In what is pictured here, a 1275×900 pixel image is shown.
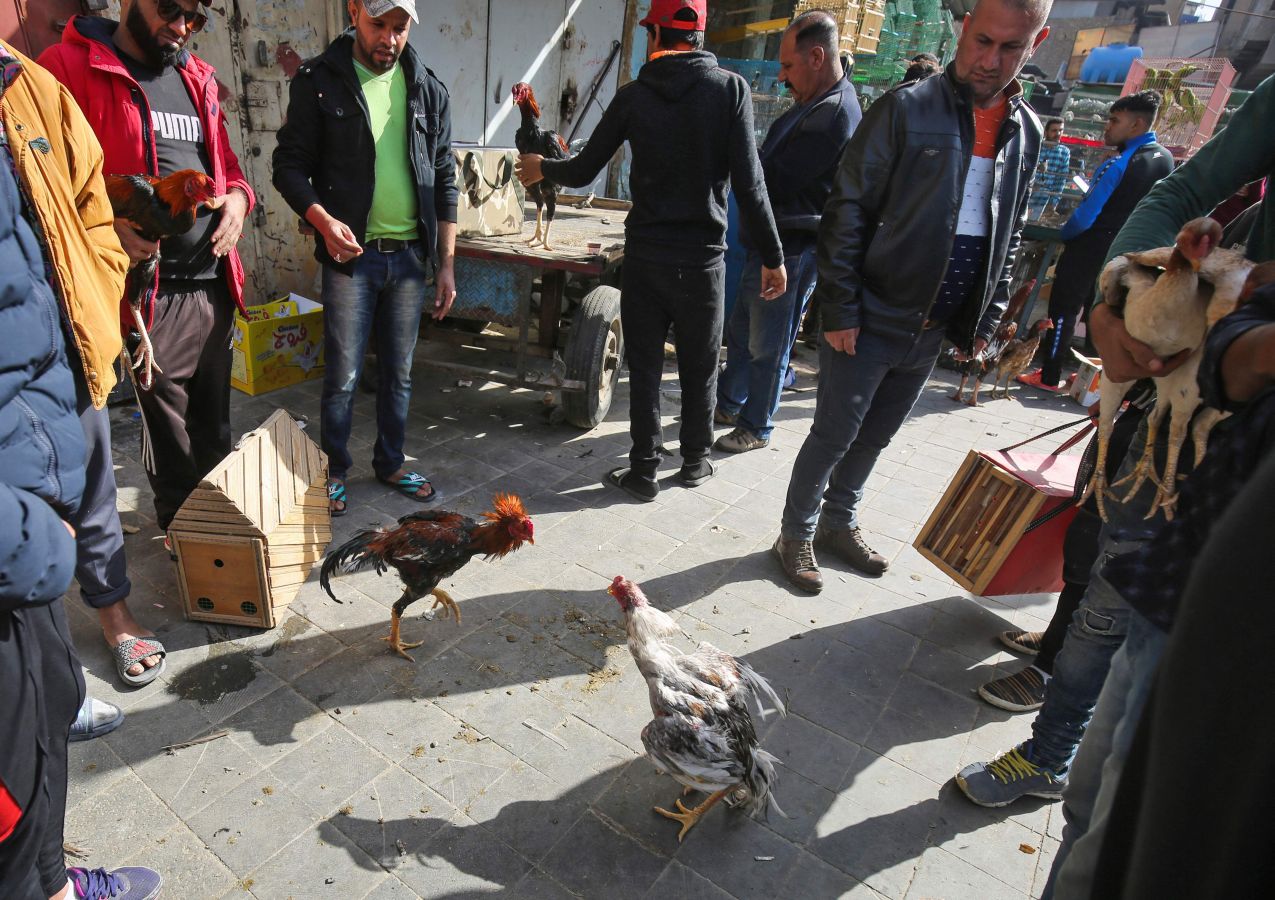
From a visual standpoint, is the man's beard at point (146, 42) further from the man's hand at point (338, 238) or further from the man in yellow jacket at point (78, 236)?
the man in yellow jacket at point (78, 236)

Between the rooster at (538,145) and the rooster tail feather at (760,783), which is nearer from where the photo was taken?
the rooster tail feather at (760,783)

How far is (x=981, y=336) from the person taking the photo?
3553mm

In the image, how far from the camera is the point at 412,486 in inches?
170

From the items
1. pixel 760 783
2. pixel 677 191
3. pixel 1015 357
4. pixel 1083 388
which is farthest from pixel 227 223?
pixel 1083 388

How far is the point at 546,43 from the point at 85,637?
7.99 m

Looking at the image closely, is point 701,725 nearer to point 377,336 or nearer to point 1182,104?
point 377,336

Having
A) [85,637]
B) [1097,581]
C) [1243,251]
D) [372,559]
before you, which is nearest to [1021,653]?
[1097,581]

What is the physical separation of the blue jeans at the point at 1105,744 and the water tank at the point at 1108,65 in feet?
73.6

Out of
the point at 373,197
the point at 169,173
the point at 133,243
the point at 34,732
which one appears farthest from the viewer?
the point at 373,197

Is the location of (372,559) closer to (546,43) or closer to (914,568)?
(914,568)

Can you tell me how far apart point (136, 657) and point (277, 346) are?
3138 mm

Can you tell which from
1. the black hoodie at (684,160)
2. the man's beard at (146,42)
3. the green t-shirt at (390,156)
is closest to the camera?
the man's beard at (146,42)

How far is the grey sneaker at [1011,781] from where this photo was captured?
2.64 m

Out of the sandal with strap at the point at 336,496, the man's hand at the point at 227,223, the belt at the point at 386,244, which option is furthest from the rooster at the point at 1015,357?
the man's hand at the point at 227,223
